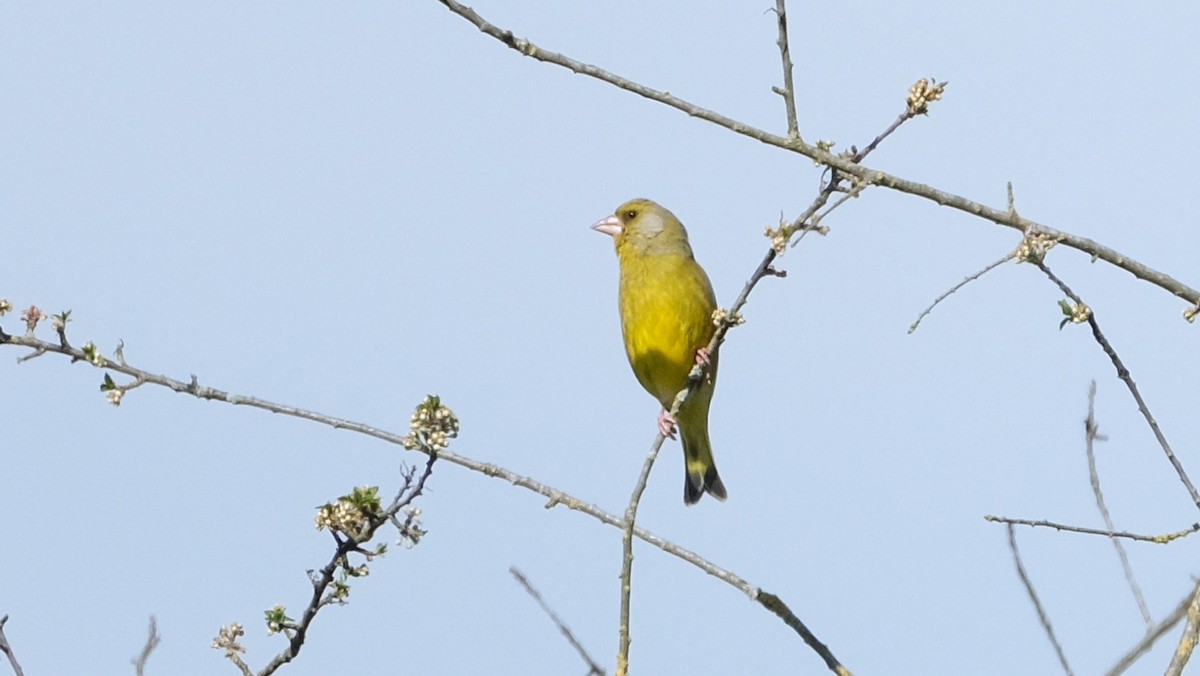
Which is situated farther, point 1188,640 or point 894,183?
point 894,183

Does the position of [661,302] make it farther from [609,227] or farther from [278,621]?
[278,621]

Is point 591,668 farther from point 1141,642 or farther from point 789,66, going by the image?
point 789,66

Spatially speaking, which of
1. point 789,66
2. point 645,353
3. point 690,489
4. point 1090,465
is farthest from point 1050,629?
point 690,489

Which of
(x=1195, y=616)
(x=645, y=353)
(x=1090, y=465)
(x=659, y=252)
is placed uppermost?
(x=659, y=252)

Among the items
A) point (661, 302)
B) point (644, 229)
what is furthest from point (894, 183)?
point (644, 229)

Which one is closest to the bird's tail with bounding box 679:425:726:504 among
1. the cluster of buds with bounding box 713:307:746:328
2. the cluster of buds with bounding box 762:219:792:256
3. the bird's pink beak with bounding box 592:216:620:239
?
the bird's pink beak with bounding box 592:216:620:239

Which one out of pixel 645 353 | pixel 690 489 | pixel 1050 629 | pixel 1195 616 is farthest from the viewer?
pixel 690 489

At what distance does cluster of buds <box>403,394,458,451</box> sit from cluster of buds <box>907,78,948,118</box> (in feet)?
4.43

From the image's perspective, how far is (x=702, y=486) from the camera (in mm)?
7082

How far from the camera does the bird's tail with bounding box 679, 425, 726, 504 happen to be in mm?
6945

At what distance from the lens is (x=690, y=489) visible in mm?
7098

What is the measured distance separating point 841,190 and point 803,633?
3.89 ft

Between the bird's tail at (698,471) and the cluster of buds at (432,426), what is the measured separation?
12.4ft

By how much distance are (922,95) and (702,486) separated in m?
3.76
